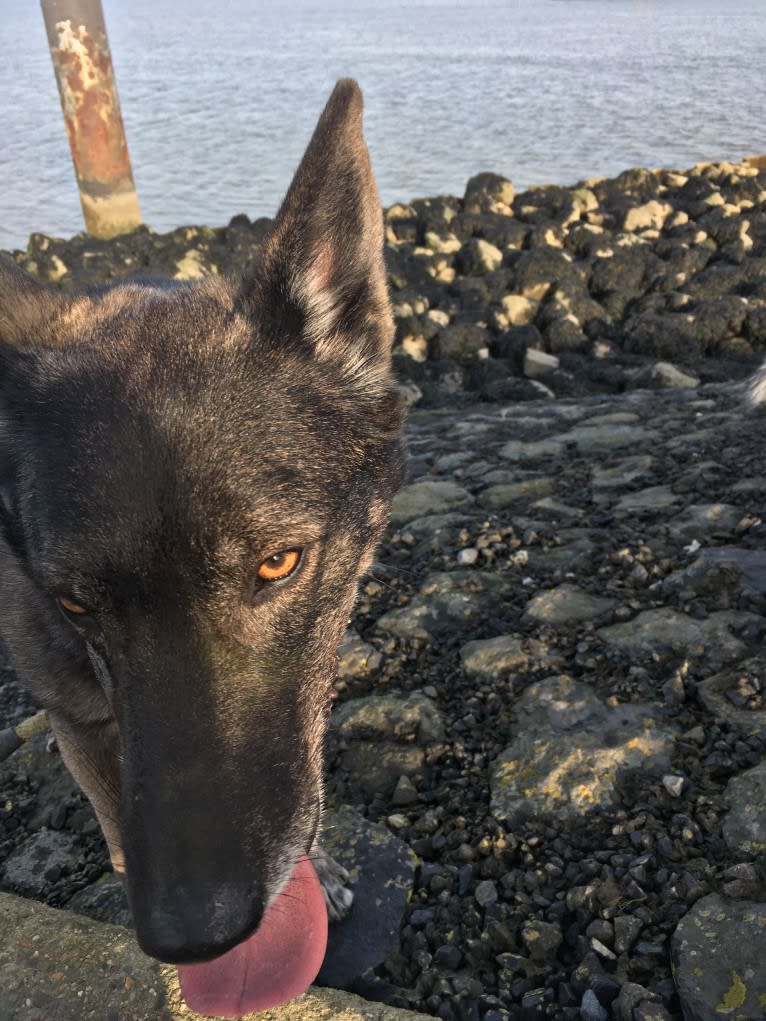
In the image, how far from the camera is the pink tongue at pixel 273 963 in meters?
2.13

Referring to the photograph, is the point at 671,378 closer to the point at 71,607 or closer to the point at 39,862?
Result: the point at 39,862

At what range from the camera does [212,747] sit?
2018 mm

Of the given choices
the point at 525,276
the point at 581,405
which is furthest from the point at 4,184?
the point at 581,405

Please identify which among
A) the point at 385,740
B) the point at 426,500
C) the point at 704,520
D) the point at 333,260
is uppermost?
the point at 333,260

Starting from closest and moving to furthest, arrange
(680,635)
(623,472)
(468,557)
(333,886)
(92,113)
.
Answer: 1. (333,886)
2. (680,635)
3. (468,557)
4. (623,472)
5. (92,113)

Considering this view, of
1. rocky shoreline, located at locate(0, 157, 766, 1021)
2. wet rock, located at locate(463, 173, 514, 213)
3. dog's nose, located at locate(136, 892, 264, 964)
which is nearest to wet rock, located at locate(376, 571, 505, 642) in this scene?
rocky shoreline, located at locate(0, 157, 766, 1021)

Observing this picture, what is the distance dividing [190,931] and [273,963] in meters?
0.55

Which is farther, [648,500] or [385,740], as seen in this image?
[648,500]

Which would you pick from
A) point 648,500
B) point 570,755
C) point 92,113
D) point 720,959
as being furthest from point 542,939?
point 92,113

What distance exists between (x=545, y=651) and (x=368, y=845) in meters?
1.14

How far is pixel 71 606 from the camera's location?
2.19 metres

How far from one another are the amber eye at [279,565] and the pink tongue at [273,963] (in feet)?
2.45

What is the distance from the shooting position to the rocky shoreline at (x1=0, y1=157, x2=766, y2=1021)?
224 cm

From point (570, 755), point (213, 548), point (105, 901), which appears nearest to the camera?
point (213, 548)
